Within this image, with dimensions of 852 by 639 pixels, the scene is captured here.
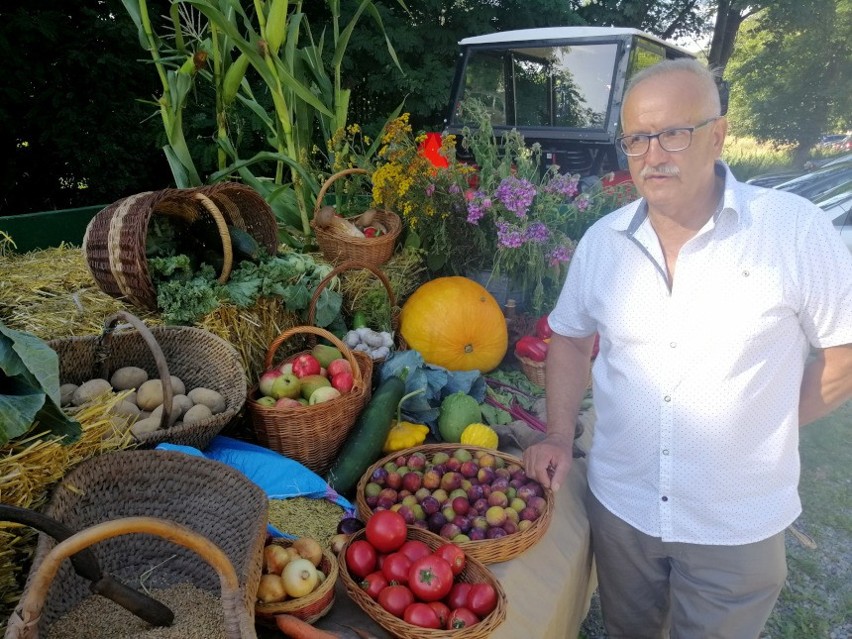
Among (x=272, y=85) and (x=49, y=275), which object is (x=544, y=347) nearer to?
(x=272, y=85)

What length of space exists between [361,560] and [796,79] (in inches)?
938

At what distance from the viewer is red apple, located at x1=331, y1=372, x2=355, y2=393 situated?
2320 mm

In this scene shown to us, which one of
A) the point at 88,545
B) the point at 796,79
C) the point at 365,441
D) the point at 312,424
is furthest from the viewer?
the point at 796,79

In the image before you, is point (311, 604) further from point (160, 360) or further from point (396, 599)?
point (160, 360)

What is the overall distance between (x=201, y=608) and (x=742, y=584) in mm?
1445

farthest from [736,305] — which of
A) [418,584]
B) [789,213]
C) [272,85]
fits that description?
[272,85]

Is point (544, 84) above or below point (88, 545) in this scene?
above

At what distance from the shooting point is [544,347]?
10.2 ft

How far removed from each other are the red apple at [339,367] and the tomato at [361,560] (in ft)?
2.80

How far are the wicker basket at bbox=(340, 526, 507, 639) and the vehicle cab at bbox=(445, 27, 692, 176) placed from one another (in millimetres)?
3915

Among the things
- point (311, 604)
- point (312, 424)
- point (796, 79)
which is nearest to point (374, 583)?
point (311, 604)

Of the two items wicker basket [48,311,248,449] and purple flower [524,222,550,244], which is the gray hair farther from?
wicker basket [48,311,248,449]

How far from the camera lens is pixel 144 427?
1.79m

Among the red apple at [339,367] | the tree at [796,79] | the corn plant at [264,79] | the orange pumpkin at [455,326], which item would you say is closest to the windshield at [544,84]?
the corn plant at [264,79]
